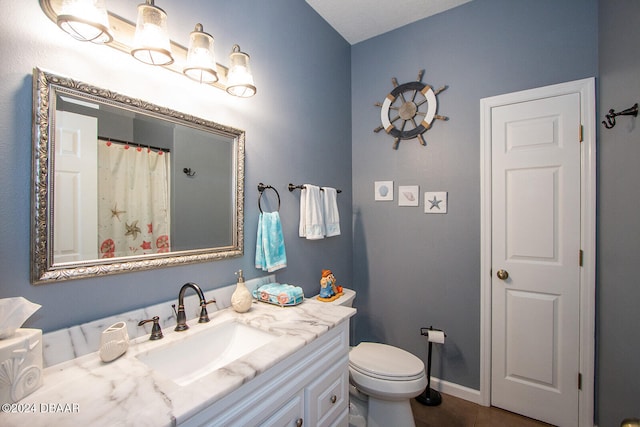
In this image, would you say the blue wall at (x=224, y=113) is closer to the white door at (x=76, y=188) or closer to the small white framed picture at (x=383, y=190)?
the white door at (x=76, y=188)

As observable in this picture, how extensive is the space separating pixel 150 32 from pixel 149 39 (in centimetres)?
3

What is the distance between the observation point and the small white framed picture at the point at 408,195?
7.43ft

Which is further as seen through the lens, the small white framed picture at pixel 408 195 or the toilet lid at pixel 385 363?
the small white framed picture at pixel 408 195

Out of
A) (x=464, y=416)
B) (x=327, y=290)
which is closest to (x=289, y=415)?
(x=327, y=290)

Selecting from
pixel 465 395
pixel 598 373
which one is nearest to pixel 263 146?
pixel 465 395

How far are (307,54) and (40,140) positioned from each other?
1693 millimetres

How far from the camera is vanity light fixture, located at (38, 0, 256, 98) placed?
0.89 metres

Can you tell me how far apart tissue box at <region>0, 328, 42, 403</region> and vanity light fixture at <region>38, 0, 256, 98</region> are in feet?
3.06

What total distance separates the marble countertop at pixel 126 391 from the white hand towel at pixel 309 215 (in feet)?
2.86

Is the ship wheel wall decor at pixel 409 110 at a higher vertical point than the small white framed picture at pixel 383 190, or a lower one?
higher

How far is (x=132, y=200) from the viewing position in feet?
3.69

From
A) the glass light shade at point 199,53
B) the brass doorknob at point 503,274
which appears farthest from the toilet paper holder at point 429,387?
the glass light shade at point 199,53

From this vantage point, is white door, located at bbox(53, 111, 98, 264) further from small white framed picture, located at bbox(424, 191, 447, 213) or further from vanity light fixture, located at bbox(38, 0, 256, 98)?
small white framed picture, located at bbox(424, 191, 447, 213)

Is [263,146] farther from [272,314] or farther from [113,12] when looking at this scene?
[272,314]
